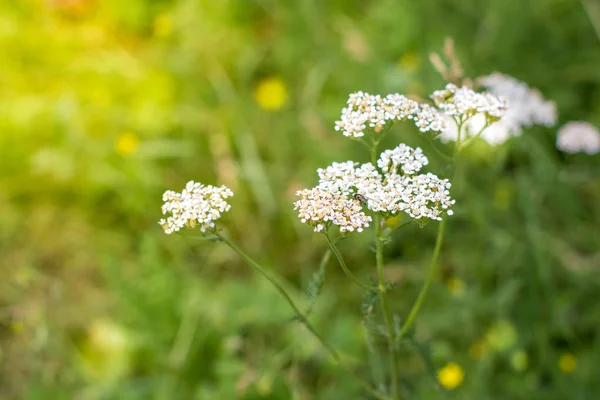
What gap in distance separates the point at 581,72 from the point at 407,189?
6.86 feet

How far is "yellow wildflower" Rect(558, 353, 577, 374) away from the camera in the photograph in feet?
6.99

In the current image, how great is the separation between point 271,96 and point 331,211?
1965 mm

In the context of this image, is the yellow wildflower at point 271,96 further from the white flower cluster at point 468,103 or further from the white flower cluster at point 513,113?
the white flower cluster at point 468,103

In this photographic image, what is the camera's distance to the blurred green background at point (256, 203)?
7.35ft

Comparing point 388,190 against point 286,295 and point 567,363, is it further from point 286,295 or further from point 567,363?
point 567,363

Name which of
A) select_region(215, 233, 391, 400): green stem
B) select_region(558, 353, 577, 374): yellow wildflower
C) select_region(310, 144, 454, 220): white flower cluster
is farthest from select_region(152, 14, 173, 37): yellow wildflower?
select_region(558, 353, 577, 374): yellow wildflower

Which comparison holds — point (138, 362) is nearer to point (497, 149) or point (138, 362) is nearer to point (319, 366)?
point (319, 366)

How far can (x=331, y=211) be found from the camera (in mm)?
1094

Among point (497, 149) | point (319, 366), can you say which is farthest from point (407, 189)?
point (319, 366)

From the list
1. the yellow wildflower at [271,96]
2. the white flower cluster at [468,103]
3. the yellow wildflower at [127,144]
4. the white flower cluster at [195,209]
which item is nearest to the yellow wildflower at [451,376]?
the white flower cluster at [468,103]

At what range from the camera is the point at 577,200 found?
2.57 m

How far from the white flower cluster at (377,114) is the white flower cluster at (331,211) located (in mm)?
143

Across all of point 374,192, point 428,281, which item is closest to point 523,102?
point 428,281

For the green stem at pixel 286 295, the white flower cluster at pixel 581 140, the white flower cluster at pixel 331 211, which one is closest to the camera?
the white flower cluster at pixel 331 211
